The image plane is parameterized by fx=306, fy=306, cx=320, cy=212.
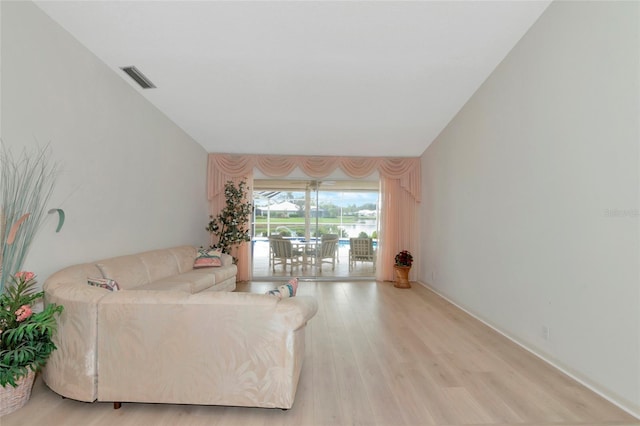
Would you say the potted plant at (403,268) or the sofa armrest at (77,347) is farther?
the potted plant at (403,268)

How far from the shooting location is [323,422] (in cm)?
197

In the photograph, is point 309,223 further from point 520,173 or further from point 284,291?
point 284,291

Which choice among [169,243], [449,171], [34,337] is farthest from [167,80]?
[449,171]

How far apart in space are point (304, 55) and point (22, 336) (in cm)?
341

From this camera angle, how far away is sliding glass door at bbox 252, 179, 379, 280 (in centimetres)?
662

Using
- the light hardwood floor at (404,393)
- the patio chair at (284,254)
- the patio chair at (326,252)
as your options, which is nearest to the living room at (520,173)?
the light hardwood floor at (404,393)

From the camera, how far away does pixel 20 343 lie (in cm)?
192

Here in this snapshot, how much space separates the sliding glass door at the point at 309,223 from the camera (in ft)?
21.7

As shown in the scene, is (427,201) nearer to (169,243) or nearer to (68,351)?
(169,243)

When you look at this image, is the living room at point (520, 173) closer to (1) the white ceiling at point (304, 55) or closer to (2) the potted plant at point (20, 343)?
(1) the white ceiling at point (304, 55)

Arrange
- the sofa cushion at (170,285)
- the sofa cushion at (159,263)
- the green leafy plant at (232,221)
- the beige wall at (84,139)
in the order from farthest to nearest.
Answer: the green leafy plant at (232,221) < the sofa cushion at (159,263) < the sofa cushion at (170,285) < the beige wall at (84,139)

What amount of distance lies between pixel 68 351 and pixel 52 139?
70.6 inches

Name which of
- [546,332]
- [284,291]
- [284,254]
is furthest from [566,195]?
[284,254]

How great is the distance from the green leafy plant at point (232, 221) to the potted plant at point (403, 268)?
114 inches
